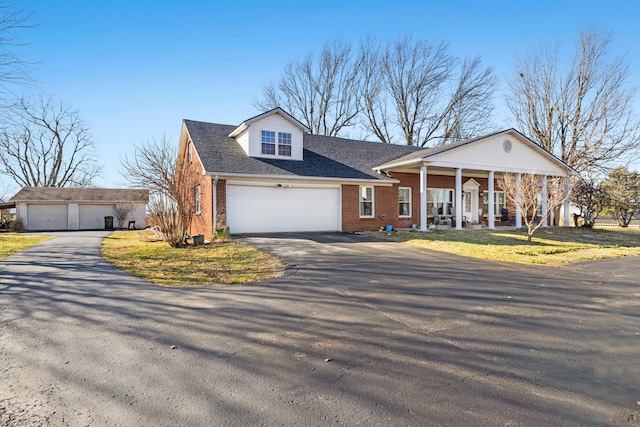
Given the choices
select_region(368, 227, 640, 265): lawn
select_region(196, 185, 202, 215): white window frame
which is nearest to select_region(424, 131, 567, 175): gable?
select_region(368, 227, 640, 265): lawn

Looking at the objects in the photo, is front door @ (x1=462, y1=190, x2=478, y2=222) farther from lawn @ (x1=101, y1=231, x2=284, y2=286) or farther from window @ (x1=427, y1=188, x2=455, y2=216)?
lawn @ (x1=101, y1=231, x2=284, y2=286)

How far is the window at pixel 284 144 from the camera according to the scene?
1753 centimetres

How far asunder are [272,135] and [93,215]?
78.8 ft

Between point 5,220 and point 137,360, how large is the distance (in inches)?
1462

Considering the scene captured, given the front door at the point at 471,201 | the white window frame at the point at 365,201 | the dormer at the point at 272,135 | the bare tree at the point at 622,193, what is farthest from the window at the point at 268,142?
the bare tree at the point at 622,193

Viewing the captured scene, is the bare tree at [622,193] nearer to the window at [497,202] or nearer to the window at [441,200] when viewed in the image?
the window at [497,202]

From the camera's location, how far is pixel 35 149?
39.9 meters

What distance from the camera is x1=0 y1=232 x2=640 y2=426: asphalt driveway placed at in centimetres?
263

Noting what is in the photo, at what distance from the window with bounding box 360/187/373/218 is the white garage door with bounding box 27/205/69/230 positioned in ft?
92.4

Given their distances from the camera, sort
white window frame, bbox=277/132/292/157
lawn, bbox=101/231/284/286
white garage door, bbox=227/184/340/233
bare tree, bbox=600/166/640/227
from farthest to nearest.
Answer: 1. bare tree, bbox=600/166/640/227
2. white window frame, bbox=277/132/292/157
3. white garage door, bbox=227/184/340/233
4. lawn, bbox=101/231/284/286

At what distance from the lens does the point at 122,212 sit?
31219 mm

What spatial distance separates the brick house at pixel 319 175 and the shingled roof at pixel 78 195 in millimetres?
15457

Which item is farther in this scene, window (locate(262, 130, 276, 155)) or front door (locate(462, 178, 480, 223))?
front door (locate(462, 178, 480, 223))

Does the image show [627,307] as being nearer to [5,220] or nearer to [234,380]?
[234,380]
